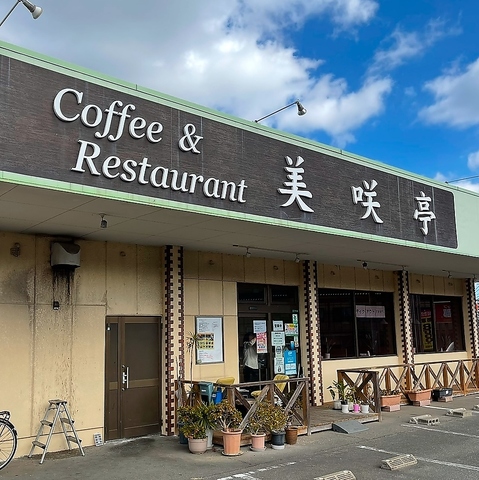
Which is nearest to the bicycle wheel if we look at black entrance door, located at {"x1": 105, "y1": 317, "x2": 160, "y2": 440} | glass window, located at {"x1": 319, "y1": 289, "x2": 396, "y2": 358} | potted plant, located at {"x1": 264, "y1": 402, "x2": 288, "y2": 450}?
black entrance door, located at {"x1": 105, "y1": 317, "x2": 160, "y2": 440}

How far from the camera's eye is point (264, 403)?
30.1ft

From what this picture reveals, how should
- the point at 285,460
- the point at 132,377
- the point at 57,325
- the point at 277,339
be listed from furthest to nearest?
the point at 277,339, the point at 132,377, the point at 57,325, the point at 285,460

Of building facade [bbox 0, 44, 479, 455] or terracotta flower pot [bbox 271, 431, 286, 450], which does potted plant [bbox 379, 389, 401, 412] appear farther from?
terracotta flower pot [bbox 271, 431, 286, 450]

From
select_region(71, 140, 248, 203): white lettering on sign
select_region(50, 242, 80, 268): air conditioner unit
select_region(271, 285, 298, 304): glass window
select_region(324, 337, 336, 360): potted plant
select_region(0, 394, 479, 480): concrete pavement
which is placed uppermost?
select_region(71, 140, 248, 203): white lettering on sign

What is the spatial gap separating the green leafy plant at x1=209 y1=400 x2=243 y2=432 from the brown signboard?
3.08 meters

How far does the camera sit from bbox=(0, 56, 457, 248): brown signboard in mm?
6285

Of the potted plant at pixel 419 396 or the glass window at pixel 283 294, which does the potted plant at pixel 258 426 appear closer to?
the glass window at pixel 283 294

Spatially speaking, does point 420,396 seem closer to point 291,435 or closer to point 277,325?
point 277,325

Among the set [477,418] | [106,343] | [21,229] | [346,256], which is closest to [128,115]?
[21,229]

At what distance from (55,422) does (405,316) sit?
1040cm

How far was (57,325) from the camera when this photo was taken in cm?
901

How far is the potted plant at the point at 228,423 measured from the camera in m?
8.45

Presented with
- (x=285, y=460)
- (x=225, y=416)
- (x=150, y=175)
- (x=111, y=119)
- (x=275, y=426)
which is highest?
(x=111, y=119)

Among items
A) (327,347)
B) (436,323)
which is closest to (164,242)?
(327,347)
